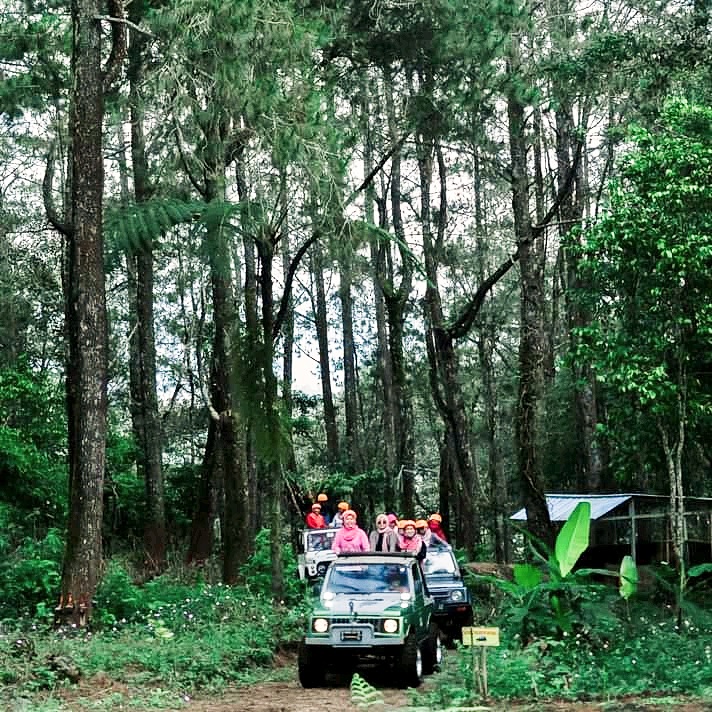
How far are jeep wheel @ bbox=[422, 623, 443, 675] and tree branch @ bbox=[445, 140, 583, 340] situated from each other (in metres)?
10.3

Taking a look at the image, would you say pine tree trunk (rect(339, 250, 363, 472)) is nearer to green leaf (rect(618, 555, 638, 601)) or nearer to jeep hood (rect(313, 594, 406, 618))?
jeep hood (rect(313, 594, 406, 618))

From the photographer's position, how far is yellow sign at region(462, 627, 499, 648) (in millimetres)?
9297

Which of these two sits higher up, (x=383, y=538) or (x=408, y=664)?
(x=383, y=538)

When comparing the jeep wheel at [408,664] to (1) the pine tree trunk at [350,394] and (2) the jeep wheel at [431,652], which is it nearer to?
(2) the jeep wheel at [431,652]

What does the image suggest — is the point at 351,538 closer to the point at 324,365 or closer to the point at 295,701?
the point at 295,701

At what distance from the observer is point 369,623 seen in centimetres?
1205

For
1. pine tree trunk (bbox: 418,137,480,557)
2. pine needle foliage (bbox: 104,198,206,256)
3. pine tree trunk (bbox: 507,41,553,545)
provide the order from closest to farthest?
pine needle foliage (bbox: 104,198,206,256)
pine tree trunk (bbox: 507,41,553,545)
pine tree trunk (bbox: 418,137,480,557)

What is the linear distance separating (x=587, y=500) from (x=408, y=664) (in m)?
16.5

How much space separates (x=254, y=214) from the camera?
17625 millimetres

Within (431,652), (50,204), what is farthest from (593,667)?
(50,204)

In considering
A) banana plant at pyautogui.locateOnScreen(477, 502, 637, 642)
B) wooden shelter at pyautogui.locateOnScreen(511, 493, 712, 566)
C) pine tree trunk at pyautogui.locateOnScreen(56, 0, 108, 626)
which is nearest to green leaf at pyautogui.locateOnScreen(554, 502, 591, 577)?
banana plant at pyautogui.locateOnScreen(477, 502, 637, 642)

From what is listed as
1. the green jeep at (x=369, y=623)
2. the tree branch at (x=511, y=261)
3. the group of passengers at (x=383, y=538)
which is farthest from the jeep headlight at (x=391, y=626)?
the tree branch at (x=511, y=261)

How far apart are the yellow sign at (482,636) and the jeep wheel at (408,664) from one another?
2700 mm

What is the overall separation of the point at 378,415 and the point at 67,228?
37.0 m
